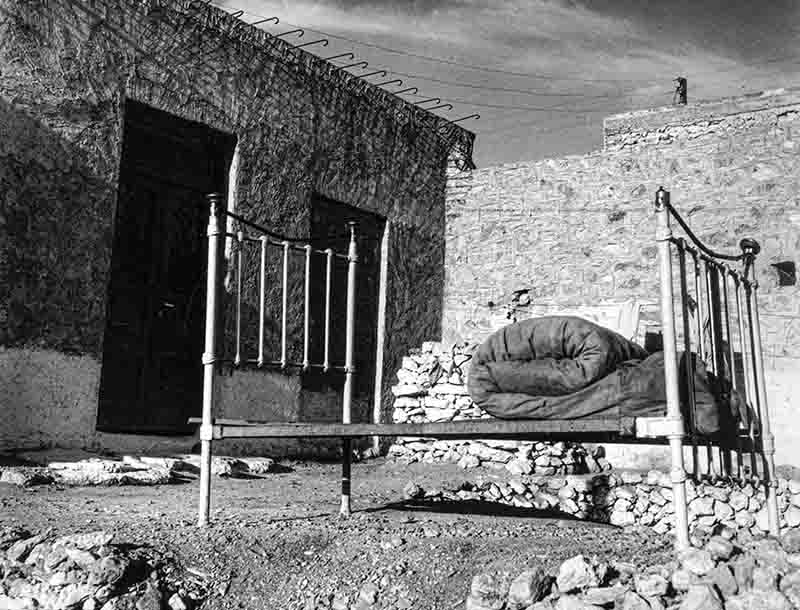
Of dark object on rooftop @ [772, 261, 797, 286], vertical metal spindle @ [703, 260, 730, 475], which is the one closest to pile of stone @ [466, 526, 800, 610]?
vertical metal spindle @ [703, 260, 730, 475]

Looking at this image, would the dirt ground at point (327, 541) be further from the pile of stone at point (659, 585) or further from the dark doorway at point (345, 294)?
the dark doorway at point (345, 294)

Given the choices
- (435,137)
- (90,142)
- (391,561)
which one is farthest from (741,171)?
(391,561)

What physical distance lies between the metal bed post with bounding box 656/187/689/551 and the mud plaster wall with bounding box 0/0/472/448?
455 cm

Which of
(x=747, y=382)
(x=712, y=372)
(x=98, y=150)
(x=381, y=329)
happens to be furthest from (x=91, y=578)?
(x=381, y=329)

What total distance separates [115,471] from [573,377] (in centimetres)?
322

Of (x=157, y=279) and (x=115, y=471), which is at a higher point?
(x=157, y=279)

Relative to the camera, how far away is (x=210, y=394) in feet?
14.4

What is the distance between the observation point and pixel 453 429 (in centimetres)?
400

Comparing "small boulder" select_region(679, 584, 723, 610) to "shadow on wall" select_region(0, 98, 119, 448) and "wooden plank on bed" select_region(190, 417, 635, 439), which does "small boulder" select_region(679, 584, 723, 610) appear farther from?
"shadow on wall" select_region(0, 98, 119, 448)

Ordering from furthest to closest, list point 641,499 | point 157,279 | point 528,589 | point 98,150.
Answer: point 641,499
point 157,279
point 98,150
point 528,589

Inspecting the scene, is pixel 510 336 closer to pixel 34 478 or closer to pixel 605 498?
pixel 34 478

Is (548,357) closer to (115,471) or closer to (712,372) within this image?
(712,372)

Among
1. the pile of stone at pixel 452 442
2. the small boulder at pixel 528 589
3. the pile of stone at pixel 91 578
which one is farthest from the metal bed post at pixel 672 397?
the pile of stone at pixel 452 442

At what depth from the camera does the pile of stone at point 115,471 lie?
559 centimetres
